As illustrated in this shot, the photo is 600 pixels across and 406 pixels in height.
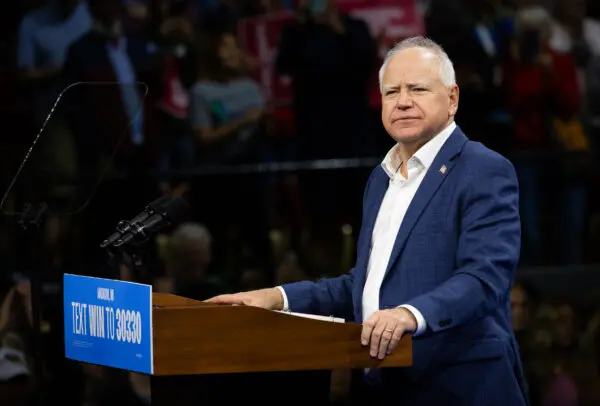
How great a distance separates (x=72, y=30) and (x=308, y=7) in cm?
109

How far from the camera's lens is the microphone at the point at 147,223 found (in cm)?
298

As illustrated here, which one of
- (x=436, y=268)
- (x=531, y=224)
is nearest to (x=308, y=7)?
(x=531, y=224)

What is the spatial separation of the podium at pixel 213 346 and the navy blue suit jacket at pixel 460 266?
0.23 meters

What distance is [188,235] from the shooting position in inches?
205

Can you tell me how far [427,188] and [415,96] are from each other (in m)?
0.21

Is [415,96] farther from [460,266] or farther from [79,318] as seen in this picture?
[79,318]

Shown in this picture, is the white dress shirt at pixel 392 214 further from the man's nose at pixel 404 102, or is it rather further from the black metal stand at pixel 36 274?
the black metal stand at pixel 36 274

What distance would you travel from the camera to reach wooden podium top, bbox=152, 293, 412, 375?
237cm

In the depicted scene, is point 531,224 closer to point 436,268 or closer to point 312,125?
point 312,125

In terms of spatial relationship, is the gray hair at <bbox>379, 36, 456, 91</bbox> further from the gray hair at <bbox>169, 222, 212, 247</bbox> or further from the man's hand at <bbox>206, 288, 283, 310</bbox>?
the gray hair at <bbox>169, 222, 212, 247</bbox>

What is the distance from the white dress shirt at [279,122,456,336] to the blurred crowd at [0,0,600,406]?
206 cm

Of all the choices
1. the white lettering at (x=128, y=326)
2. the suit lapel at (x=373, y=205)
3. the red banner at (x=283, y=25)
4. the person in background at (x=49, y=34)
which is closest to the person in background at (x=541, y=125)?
the red banner at (x=283, y=25)

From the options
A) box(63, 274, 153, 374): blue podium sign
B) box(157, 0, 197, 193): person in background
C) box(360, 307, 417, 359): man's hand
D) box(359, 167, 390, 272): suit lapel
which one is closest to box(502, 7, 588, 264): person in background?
box(157, 0, 197, 193): person in background

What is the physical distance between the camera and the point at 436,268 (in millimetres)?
2750
